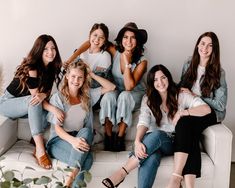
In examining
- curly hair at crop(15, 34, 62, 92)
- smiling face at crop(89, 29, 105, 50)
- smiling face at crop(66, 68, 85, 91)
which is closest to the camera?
smiling face at crop(66, 68, 85, 91)

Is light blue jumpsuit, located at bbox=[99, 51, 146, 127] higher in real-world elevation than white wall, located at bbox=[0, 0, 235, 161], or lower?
lower

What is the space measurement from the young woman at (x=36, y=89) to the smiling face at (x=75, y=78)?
22 centimetres

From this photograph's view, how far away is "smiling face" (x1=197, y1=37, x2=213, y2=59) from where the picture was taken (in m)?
3.38

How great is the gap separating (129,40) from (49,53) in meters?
0.68

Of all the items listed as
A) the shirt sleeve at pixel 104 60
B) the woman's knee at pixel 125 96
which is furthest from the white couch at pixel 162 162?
the shirt sleeve at pixel 104 60

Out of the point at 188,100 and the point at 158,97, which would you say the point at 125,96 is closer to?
the point at 158,97

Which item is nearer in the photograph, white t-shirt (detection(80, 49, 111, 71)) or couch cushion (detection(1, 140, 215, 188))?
couch cushion (detection(1, 140, 215, 188))

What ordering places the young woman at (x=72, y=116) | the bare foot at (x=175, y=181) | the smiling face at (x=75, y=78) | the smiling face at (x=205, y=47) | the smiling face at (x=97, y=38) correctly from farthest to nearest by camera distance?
1. the smiling face at (x=97, y=38)
2. the smiling face at (x=205, y=47)
3. the smiling face at (x=75, y=78)
4. the young woman at (x=72, y=116)
5. the bare foot at (x=175, y=181)

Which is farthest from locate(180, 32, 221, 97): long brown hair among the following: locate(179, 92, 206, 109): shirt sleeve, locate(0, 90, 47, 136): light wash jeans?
locate(0, 90, 47, 136): light wash jeans

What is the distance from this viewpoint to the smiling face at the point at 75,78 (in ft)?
10.3

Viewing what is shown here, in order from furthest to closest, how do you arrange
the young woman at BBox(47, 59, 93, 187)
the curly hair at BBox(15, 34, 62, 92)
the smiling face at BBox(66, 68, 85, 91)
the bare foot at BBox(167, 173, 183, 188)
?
the curly hair at BBox(15, 34, 62, 92), the smiling face at BBox(66, 68, 85, 91), the young woman at BBox(47, 59, 93, 187), the bare foot at BBox(167, 173, 183, 188)

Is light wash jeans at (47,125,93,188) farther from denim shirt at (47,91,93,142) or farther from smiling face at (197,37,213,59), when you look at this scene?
smiling face at (197,37,213,59)

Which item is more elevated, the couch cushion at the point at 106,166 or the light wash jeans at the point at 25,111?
the light wash jeans at the point at 25,111

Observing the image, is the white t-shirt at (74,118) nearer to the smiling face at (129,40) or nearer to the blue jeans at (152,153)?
the blue jeans at (152,153)
